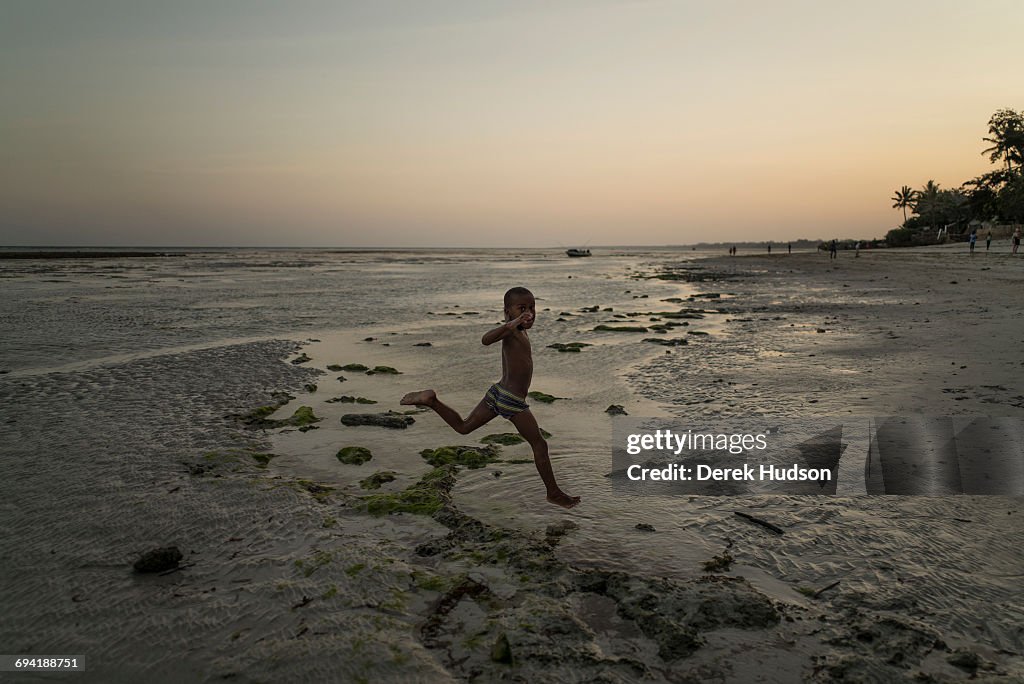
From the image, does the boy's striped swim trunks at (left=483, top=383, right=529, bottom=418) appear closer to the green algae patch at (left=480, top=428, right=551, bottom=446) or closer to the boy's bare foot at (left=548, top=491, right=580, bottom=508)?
the boy's bare foot at (left=548, top=491, right=580, bottom=508)

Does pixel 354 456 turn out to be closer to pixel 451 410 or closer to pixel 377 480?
pixel 377 480

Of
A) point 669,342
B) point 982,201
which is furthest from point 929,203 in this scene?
point 669,342

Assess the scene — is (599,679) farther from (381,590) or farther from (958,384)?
(958,384)

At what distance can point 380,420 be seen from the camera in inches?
306

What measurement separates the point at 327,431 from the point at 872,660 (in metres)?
6.19

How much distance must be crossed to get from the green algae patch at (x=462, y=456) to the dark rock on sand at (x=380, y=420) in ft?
3.59

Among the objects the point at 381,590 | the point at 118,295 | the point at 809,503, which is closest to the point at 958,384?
the point at 809,503

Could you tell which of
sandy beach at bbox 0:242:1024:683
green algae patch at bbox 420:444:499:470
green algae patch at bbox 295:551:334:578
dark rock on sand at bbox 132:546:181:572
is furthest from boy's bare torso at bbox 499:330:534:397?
dark rock on sand at bbox 132:546:181:572

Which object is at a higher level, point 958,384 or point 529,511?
point 958,384

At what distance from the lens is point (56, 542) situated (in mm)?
4582

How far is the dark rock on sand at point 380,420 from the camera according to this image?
7.68 meters

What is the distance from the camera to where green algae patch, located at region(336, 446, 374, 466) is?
20.9 feet

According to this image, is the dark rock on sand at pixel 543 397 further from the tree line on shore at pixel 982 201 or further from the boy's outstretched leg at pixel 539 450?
the tree line on shore at pixel 982 201

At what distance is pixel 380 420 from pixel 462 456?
1.83 m
